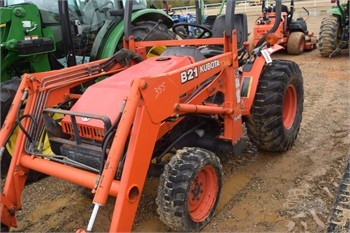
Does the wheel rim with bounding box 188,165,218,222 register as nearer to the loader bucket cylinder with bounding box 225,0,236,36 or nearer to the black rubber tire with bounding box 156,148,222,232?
the black rubber tire with bounding box 156,148,222,232

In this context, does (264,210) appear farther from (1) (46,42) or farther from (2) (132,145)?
(1) (46,42)

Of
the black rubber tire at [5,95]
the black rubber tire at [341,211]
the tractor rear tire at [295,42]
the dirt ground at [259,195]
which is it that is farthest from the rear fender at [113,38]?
the tractor rear tire at [295,42]

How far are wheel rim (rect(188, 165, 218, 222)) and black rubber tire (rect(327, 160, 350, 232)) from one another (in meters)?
0.87

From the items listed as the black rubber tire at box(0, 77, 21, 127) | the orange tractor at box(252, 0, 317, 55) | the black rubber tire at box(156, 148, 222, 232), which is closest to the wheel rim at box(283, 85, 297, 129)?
the black rubber tire at box(156, 148, 222, 232)

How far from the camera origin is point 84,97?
2943 millimetres

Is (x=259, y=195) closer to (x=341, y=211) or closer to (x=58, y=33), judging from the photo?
(x=341, y=211)

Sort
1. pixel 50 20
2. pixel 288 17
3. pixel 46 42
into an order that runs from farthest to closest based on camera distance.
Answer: pixel 288 17
pixel 50 20
pixel 46 42

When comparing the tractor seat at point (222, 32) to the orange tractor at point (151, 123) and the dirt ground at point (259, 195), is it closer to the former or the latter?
the orange tractor at point (151, 123)

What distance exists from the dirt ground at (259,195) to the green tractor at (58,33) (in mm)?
1208

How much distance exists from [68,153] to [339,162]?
2.67 m

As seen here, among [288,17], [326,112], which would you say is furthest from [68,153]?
[288,17]

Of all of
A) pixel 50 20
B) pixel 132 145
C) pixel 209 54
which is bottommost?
pixel 132 145

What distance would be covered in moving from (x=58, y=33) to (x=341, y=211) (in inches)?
153

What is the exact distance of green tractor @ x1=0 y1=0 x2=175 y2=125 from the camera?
423 centimetres
